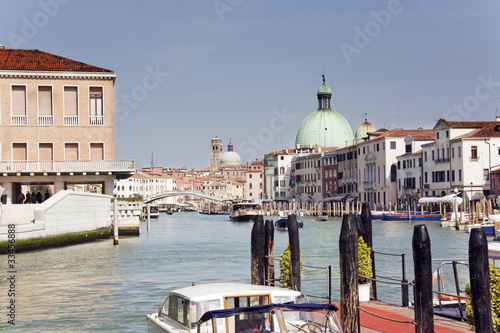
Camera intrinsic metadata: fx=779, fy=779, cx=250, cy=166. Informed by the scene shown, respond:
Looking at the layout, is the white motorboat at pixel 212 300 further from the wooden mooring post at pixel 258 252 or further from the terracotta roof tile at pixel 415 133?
the terracotta roof tile at pixel 415 133

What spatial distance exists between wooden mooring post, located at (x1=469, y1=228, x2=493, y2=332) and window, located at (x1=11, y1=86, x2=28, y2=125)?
33.2m

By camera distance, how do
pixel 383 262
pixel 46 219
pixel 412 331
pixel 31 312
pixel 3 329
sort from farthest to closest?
pixel 46 219
pixel 383 262
pixel 31 312
pixel 3 329
pixel 412 331

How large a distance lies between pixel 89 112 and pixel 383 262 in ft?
64.1

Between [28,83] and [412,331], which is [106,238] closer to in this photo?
[28,83]

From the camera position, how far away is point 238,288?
406 inches

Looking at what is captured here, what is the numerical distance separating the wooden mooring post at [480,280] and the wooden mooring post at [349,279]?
218cm

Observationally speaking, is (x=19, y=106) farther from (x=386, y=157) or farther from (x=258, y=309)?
(x=386, y=157)

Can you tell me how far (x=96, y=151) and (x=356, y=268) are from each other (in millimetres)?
30324

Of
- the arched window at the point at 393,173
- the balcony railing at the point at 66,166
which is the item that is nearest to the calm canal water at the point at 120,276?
the balcony railing at the point at 66,166

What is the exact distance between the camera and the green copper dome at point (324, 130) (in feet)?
406

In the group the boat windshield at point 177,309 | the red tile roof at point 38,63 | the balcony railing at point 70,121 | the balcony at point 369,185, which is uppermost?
the red tile roof at point 38,63

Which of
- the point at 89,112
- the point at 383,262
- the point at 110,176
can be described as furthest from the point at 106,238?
the point at 383,262

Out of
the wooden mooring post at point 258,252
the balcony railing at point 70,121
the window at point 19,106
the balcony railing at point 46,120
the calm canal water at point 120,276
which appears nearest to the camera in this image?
the wooden mooring post at point 258,252

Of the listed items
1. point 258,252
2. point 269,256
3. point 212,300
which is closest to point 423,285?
point 212,300
